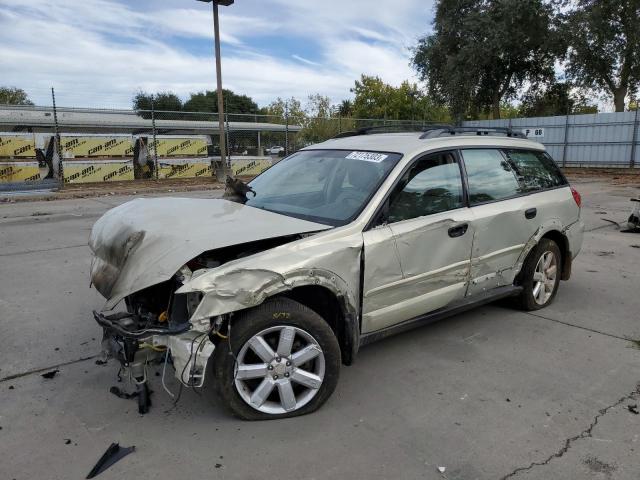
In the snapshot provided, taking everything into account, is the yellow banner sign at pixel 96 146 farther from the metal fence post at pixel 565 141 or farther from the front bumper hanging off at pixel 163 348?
the metal fence post at pixel 565 141

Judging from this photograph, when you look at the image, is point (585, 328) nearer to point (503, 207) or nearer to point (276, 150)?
point (503, 207)

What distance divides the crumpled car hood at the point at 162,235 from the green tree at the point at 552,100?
2927cm

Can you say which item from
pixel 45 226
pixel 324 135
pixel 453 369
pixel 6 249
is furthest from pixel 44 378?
pixel 324 135

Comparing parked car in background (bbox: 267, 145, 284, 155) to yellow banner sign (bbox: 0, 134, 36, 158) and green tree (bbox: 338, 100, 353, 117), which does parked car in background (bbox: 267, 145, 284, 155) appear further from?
green tree (bbox: 338, 100, 353, 117)

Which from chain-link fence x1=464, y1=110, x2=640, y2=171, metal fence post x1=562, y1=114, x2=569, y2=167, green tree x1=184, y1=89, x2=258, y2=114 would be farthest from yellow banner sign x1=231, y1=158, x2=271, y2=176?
green tree x1=184, y1=89, x2=258, y2=114

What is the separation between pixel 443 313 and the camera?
12.6ft

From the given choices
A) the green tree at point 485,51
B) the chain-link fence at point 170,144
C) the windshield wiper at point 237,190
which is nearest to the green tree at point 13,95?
the chain-link fence at point 170,144

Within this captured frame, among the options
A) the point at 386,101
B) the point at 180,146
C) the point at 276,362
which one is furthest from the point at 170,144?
the point at 386,101

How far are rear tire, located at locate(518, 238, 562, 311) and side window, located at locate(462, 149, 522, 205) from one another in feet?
2.02

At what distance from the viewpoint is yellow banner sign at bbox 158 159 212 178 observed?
20078 millimetres

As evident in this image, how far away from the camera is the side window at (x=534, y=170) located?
4.61 metres

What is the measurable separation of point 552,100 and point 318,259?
31.7 m

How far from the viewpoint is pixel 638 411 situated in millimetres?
3061

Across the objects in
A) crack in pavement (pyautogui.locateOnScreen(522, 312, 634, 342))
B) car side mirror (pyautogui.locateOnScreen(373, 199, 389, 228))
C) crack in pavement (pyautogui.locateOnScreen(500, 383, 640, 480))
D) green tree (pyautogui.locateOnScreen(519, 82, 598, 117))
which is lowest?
crack in pavement (pyautogui.locateOnScreen(500, 383, 640, 480))
